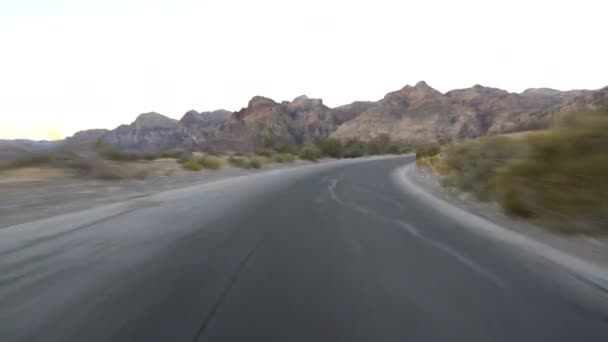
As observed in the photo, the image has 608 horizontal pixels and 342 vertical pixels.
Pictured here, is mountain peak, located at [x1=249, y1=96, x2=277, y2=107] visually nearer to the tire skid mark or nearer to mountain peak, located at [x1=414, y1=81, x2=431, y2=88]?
mountain peak, located at [x1=414, y1=81, x2=431, y2=88]

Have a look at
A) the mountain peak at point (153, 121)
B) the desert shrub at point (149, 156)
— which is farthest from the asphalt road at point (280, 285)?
the mountain peak at point (153, 121)

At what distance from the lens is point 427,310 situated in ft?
18.1

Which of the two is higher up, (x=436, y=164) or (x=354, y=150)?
(x=436, y=164)

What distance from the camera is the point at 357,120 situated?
150 metres

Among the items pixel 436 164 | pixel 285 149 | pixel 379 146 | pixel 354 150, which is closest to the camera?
pixel 436 164

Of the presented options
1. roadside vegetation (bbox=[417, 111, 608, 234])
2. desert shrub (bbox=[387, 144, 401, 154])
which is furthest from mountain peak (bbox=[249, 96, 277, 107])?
roadside vegetation (bbox=[417, 111, 608, 234])

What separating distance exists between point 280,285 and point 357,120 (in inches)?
5715

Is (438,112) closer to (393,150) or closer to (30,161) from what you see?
(393,150)

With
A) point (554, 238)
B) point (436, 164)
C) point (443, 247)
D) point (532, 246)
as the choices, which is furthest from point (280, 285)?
point (436, 164)

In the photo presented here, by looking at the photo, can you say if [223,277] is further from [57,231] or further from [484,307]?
[57,231]

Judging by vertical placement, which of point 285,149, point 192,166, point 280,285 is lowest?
point 285,149

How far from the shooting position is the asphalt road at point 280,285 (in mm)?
4910

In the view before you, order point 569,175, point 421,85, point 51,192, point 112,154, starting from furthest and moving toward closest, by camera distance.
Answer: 1. point 421,85
2. point 112,154
3. point 51,192
4. point 569,175

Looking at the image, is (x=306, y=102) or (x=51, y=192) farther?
(x=306, y=102)
